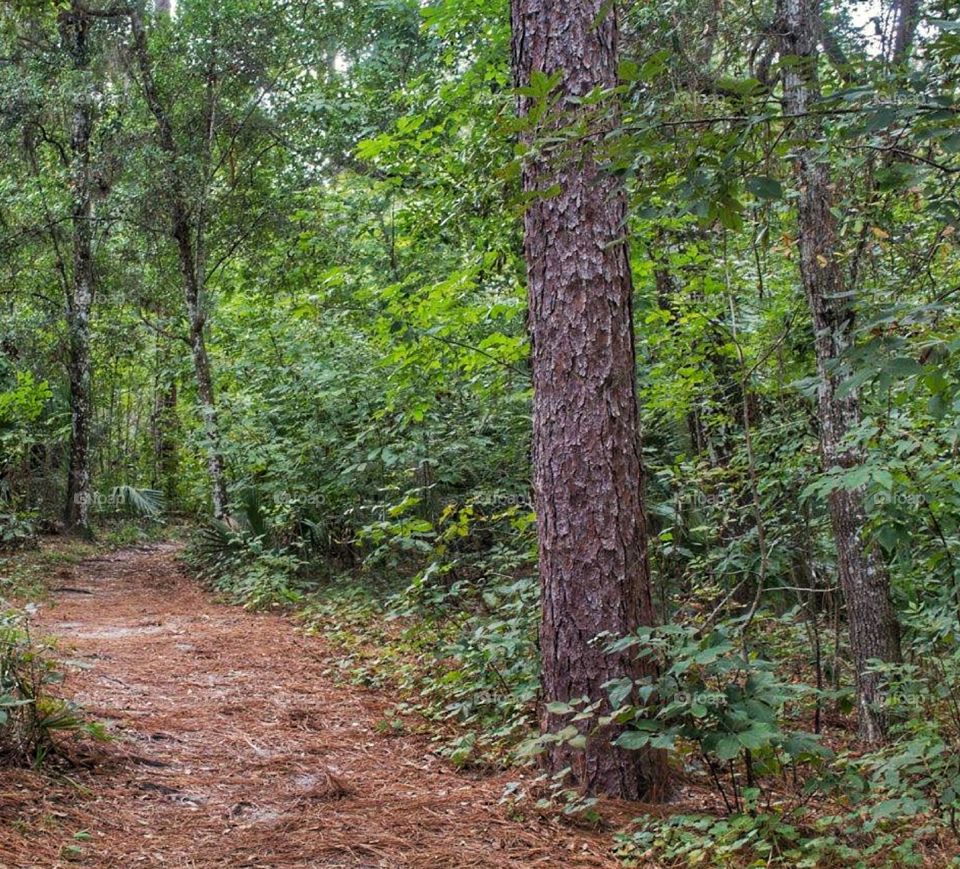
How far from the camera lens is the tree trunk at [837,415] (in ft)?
17.1

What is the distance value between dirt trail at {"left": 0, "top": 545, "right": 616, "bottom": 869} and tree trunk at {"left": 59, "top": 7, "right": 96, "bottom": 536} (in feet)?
27.7

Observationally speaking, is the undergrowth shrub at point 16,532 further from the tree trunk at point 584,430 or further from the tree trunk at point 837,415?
the tree trunk at point 837,415

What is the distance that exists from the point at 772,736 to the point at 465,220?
560cm

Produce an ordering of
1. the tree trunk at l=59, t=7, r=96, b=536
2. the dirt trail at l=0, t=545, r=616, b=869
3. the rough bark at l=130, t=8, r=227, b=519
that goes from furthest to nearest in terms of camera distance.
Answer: the tree trunk at l=59, t=7, r=96, b=536
the rough bark at l=130, t=8, r=227, b=519
the dirt trail at l=0, t=545, r=616, b=869

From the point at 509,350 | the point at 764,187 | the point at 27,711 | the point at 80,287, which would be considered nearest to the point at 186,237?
the point at 80,287

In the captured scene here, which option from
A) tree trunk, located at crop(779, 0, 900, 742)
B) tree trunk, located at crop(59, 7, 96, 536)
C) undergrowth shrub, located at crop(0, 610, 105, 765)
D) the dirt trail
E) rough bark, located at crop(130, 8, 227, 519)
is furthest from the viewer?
tree trunk, located at crop(59, 7, 96, 536)

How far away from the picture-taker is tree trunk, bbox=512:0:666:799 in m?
3.96

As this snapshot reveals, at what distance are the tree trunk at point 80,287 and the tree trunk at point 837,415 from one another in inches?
449

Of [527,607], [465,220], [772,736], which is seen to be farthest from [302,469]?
[772,736]

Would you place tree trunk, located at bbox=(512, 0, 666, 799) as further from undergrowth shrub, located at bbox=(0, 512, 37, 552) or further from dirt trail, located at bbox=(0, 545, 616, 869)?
undergrowth shrub, located at bbox=(0, 512, 37, 552)

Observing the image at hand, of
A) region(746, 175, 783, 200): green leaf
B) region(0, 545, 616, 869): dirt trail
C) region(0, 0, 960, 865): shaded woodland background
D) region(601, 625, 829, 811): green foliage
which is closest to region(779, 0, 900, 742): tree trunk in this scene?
region(0, 0, 960, 865): shaded woodland background

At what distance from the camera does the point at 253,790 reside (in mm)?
4055

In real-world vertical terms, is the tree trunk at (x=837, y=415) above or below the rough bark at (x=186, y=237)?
below

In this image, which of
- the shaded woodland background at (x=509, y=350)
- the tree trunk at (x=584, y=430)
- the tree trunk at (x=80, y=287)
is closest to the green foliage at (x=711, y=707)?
the shaded woodland background at (x=509, y=350)
